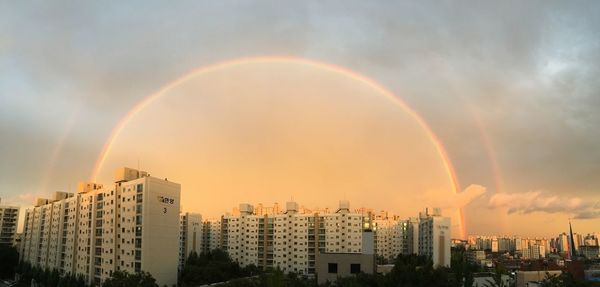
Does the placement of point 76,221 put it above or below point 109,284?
above

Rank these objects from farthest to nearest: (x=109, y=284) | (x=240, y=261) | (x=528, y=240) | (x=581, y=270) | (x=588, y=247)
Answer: (x=528, y=240) < (x=588, y=247) < (x=240, y=261) < (x=581, y=270) < (x=109, y=284)

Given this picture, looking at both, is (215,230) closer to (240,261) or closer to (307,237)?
(240,261)

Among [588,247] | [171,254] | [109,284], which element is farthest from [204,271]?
[588,247]

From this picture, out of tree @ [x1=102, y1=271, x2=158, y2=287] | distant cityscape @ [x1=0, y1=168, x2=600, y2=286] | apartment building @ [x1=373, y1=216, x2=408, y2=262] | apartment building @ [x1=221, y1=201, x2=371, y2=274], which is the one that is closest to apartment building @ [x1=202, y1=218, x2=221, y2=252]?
distant cityscape @ [x1=0, y1=168, x2=600, y2=286]

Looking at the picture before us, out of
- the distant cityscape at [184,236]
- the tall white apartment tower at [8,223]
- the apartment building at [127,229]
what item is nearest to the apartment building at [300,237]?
the distant cityscape at [184,236]

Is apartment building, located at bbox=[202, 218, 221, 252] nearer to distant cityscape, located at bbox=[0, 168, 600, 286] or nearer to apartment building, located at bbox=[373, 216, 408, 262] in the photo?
distant cityscape, located at bbox=[0, 168, 600, 286]

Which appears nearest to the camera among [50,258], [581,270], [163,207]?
[163,207]
